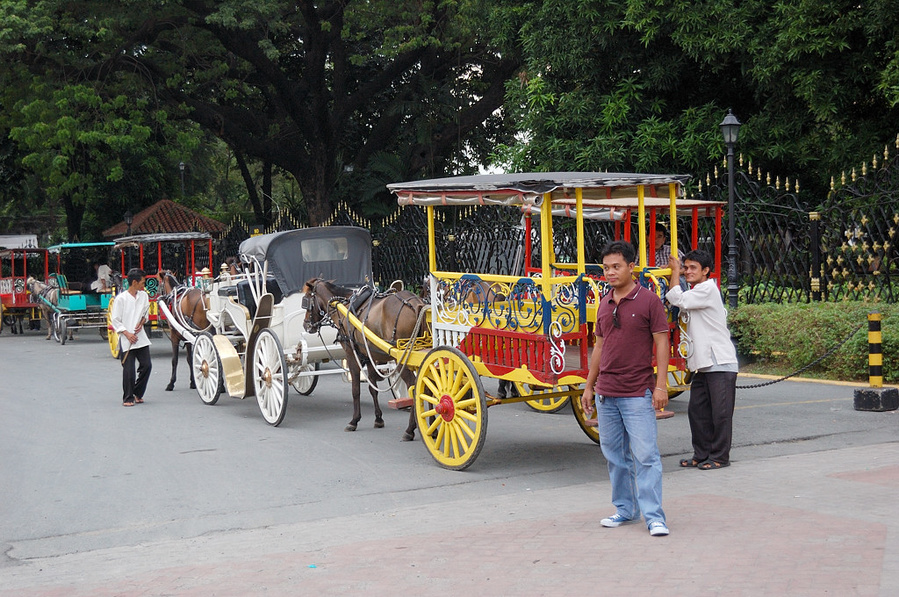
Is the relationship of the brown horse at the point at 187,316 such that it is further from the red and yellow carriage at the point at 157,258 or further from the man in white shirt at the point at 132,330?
the man in white shirt at the point at 132,330

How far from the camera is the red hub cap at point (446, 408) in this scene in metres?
8.22

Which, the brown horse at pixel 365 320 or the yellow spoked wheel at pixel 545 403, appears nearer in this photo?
the brown horse at pixel 365 320

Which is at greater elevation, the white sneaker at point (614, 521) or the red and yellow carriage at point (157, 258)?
the red and yellow carriage at point (157, 258)

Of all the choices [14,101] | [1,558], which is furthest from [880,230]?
[14,101]

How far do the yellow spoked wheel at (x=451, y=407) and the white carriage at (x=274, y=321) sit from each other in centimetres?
253

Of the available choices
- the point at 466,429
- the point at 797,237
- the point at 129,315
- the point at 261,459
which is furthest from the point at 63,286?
the point at 466,429

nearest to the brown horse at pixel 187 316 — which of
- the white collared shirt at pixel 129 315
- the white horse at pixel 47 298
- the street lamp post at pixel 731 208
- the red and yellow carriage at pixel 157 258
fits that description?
the red and yellow carriage at pixel 157 258

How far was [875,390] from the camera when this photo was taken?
33.9 ft

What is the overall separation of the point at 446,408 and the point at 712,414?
2237mm

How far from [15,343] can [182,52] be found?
381 inches

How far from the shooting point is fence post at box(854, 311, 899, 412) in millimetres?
10289

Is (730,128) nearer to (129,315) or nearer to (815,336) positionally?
(815,336)

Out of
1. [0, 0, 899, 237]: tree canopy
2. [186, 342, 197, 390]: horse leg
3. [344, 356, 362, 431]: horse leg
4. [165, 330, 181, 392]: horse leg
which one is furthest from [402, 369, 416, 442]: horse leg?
[0, 0, 899, 237]: tree canopy

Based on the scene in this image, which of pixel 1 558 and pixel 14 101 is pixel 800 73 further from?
pixel 14 101
